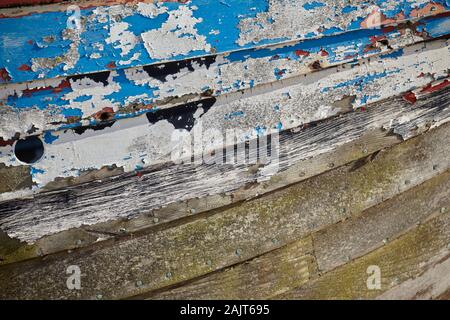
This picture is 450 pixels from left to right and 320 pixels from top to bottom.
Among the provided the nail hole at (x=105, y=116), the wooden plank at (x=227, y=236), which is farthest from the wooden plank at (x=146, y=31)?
the wooden plank at (x=227, y=236)

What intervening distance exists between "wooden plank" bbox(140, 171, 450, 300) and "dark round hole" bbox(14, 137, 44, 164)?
0.80m

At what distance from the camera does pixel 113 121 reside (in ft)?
5.95

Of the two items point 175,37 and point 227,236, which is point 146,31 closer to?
point 175,37

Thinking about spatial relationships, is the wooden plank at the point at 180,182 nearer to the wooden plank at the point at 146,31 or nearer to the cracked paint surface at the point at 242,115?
the cracked paint surface at the point at 242,115

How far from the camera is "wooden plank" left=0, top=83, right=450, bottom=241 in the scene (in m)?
1.95

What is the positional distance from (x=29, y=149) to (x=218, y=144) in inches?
28.5

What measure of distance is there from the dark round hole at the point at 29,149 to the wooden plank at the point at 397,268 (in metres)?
1.32

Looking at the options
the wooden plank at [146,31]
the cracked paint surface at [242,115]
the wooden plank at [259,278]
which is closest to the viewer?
the wooden plank at [146,31]

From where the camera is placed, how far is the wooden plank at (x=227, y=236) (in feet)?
6.68

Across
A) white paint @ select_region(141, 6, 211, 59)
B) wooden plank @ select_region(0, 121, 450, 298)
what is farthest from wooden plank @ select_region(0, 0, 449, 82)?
wooden plank @ select_region(0, 121, 450, 298)

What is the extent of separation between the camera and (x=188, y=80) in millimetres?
1823

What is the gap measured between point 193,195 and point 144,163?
31 cm

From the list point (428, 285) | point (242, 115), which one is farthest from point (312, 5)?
point (428, 285)

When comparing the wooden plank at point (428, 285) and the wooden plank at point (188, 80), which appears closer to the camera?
the wooden plank at point (188, 80)
